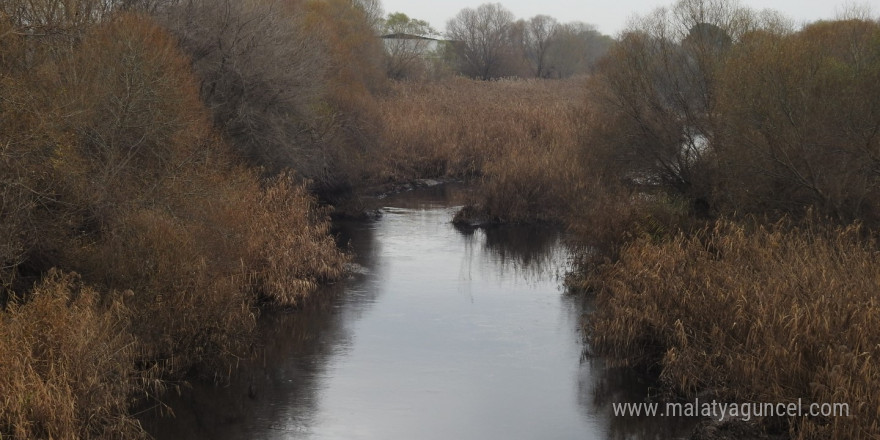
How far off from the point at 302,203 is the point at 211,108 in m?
3.32

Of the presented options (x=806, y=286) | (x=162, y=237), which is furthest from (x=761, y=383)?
(x=162, y=237)

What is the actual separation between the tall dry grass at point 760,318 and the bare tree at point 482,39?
57.0m

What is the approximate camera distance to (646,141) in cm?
2172

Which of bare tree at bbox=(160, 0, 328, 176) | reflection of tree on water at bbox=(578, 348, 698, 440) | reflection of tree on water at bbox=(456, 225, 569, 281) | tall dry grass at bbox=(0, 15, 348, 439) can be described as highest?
bare tree at bbox=(160, 0, 328, 176)

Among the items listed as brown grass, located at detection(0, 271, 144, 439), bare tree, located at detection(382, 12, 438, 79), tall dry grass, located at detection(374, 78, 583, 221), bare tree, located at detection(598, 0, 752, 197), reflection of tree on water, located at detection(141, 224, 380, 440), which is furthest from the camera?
bare tree, located at detection(382, 12, 438, 79)

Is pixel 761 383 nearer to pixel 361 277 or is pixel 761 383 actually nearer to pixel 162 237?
pixel 162 237

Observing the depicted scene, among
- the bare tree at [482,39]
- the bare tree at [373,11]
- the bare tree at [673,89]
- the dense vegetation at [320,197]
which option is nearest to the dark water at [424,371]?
the dense vegetation at [320,197]

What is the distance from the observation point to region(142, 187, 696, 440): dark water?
1191 cm

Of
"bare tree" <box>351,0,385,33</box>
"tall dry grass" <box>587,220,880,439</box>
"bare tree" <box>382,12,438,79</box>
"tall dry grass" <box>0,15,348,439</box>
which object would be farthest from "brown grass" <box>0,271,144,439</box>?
"bare tree" <box>382,12,438,79</box>

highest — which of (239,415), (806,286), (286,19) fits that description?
(286,19)

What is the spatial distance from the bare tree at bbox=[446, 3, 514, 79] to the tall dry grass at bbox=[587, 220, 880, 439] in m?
57.0

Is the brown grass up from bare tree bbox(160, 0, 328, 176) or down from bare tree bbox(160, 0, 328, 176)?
down

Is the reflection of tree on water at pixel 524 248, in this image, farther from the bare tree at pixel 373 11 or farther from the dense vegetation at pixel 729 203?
the bare tree at pixel 373 11

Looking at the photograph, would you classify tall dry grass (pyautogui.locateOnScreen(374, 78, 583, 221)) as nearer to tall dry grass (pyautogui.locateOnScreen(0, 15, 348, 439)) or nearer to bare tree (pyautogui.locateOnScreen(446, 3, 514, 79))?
tall dry grass (pyautogui.locateOnScreen(0, 15, 348, 439))
